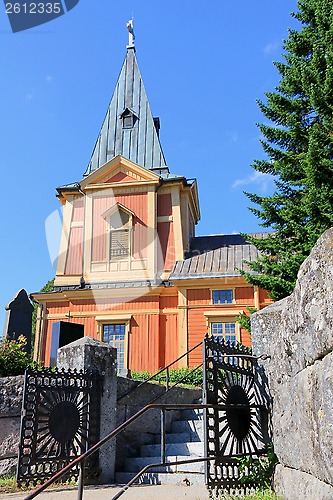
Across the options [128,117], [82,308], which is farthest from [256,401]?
[128,117]

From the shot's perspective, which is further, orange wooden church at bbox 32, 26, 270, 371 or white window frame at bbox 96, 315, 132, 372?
white window frame at bbox 96, 315, 132, 372

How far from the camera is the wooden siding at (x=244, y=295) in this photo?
20.5 metres

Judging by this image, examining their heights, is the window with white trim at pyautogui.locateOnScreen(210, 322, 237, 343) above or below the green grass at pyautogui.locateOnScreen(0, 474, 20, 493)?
above

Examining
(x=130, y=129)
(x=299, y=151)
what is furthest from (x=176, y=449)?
(x=130, y=129)

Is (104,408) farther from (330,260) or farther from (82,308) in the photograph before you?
(82,308)

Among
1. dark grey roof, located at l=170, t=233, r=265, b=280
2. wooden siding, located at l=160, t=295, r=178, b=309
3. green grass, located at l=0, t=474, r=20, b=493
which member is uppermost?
dark grey roof, located at l=170, t=233, r=265, b=280

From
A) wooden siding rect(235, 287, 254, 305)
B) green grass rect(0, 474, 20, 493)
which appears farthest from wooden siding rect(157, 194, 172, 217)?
green grass rect(0, 474, 20, 493)

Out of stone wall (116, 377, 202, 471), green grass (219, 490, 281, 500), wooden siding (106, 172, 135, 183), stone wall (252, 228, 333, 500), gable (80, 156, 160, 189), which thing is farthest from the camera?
wooden siding (106, 172, 135, 183)

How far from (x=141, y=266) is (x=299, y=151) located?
37.0ft

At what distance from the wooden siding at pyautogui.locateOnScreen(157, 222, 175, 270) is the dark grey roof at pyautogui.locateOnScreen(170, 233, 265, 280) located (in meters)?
0.50

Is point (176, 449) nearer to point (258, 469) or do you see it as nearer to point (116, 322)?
point (258, 469)

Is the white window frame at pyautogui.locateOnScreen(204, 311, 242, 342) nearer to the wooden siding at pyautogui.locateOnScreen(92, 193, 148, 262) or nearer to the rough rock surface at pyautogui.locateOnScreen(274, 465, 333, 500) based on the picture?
→ the wooden siding at pyautogui.locateOnScreen(92, 193, 148, 262)

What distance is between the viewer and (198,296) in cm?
2097

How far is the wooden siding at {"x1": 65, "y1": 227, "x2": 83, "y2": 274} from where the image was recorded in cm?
2292
